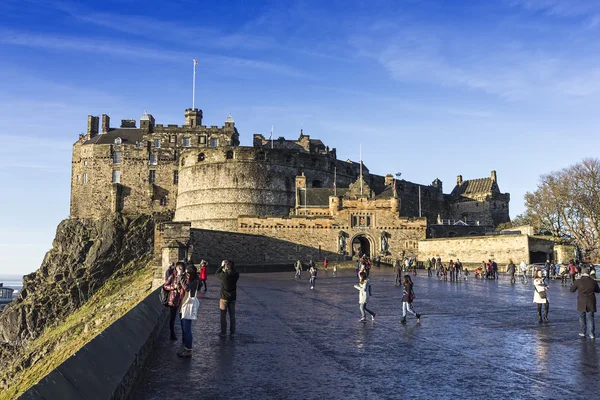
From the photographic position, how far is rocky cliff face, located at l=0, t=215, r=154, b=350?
4634 cm

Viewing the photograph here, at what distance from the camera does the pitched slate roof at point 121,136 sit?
6325 centimetres

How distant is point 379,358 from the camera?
811cm

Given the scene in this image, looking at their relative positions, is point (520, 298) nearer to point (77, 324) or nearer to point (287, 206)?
point (77, 324)

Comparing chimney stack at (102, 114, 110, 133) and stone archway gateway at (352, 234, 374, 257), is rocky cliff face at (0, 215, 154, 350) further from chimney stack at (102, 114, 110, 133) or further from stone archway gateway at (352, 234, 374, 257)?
Result: stone archway gateway at (352, 234, 374, 257)

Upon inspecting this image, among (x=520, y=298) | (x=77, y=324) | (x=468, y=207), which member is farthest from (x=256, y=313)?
(x=468, y=207)

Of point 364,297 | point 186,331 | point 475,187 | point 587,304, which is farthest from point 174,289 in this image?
point 475,187

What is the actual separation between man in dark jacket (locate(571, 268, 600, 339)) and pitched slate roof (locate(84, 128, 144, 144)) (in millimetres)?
58449

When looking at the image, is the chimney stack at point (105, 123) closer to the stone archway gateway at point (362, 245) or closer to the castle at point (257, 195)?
the castle at point (257, 195)

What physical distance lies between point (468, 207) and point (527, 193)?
65.1 ft

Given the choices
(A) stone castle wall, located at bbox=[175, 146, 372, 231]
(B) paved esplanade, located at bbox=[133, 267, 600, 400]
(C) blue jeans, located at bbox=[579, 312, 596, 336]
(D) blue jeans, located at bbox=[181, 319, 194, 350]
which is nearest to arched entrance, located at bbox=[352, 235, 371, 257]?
(A) stone castle wall, located at bbox=[175, 146, 372, 231]

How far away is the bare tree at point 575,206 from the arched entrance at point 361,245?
14.8 meters

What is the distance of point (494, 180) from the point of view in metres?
71.7

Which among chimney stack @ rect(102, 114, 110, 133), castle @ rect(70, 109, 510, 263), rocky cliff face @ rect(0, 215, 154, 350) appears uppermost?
chimney stack @ rect(102, 114, 110, 133)

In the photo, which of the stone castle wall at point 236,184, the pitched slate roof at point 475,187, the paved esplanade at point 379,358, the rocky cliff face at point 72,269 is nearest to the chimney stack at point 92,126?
the rocky cliff face at point 72,269
